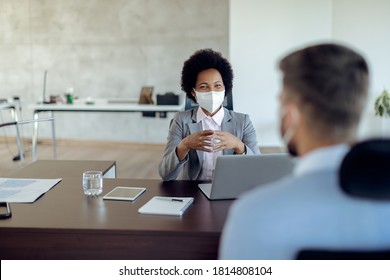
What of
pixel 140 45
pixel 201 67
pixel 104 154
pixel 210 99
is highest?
pixel 140 45

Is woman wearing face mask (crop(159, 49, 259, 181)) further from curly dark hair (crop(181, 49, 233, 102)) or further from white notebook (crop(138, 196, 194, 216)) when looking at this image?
white notebook (crop(138, 196, 194, 216))

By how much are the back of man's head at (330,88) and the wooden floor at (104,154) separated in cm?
440

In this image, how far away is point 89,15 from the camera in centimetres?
658

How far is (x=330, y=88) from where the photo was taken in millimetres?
854

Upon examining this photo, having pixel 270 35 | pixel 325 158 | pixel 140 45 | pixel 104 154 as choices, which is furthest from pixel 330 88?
pixel 140 45

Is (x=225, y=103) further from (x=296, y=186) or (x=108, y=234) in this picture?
(x=296, y=186)

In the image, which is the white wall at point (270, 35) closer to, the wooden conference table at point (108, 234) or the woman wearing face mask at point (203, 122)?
the woman wearing face mask at point (203, 122)

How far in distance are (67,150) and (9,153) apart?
753 mm

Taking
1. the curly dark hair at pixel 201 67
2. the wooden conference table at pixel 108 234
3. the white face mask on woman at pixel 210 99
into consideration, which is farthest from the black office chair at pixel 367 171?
the curly dark hair at pixel 201 67

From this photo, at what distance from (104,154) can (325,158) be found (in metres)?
5.61

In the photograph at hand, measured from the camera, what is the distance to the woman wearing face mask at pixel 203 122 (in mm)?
2355

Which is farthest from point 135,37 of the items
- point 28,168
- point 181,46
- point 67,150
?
point 28,168

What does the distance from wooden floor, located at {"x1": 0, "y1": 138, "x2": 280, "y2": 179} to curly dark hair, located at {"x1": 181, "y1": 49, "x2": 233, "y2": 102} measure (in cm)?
269

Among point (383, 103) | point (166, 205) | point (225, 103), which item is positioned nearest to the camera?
point (166, 205)
